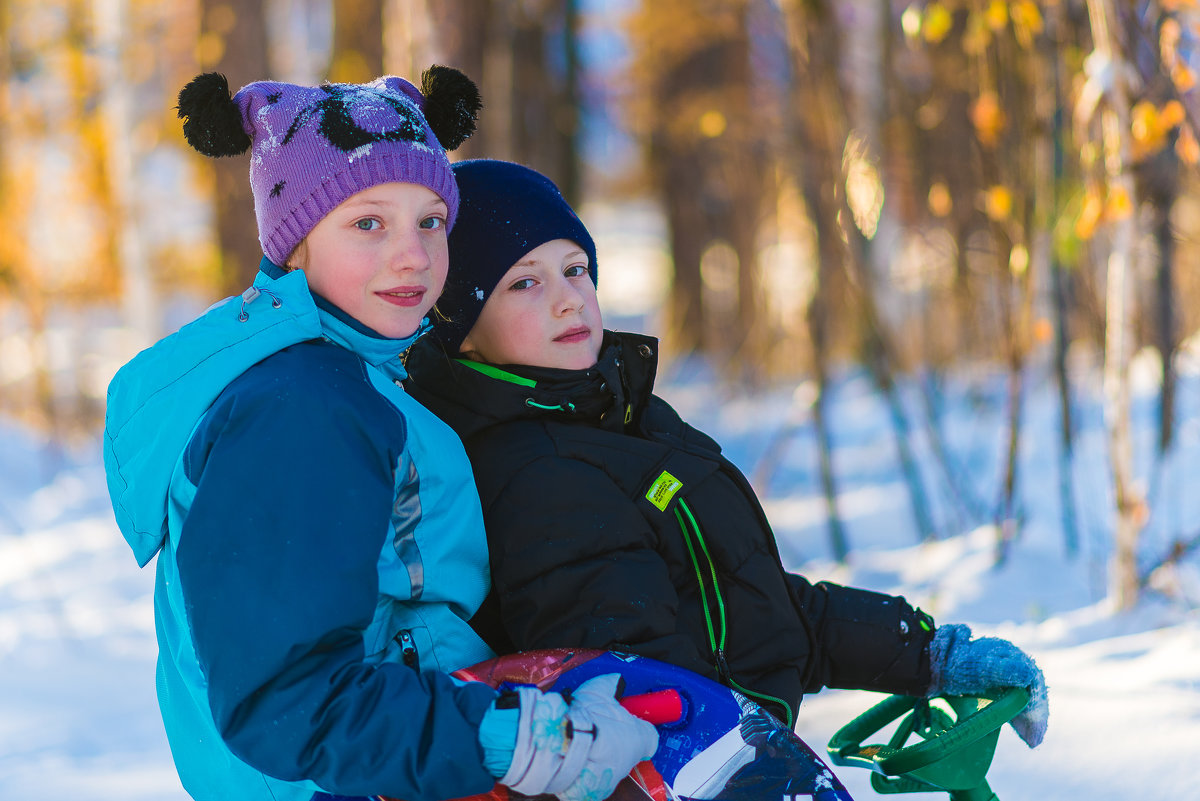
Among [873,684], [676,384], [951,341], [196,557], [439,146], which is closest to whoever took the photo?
[196,557]

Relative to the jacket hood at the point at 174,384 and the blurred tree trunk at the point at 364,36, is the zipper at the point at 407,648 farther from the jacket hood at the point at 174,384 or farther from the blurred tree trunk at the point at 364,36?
the blurred tree trunk at the point at 364,36

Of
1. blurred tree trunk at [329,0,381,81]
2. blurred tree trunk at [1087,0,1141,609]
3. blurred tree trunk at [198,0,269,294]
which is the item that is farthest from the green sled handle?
blurred tree trunk at [329,0,381,81]

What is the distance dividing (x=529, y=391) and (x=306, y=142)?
549mm

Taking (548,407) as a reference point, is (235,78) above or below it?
above

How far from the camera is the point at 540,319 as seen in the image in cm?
195

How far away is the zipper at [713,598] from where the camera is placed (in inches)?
70.4

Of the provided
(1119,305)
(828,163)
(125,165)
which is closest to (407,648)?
(1119,305)

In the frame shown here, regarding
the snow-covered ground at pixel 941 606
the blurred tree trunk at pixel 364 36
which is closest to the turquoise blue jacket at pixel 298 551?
the snow-covered ground at pixel 941 606

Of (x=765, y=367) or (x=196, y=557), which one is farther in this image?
(x=765, y=367)

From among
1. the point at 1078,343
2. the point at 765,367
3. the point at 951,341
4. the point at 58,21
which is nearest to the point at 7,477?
the point at 58,21

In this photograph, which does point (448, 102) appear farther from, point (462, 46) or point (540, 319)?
point (462, 46)

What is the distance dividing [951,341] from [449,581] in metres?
7.44

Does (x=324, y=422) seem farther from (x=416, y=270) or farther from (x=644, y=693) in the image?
(x=644, y=693)

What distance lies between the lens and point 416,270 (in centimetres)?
165
